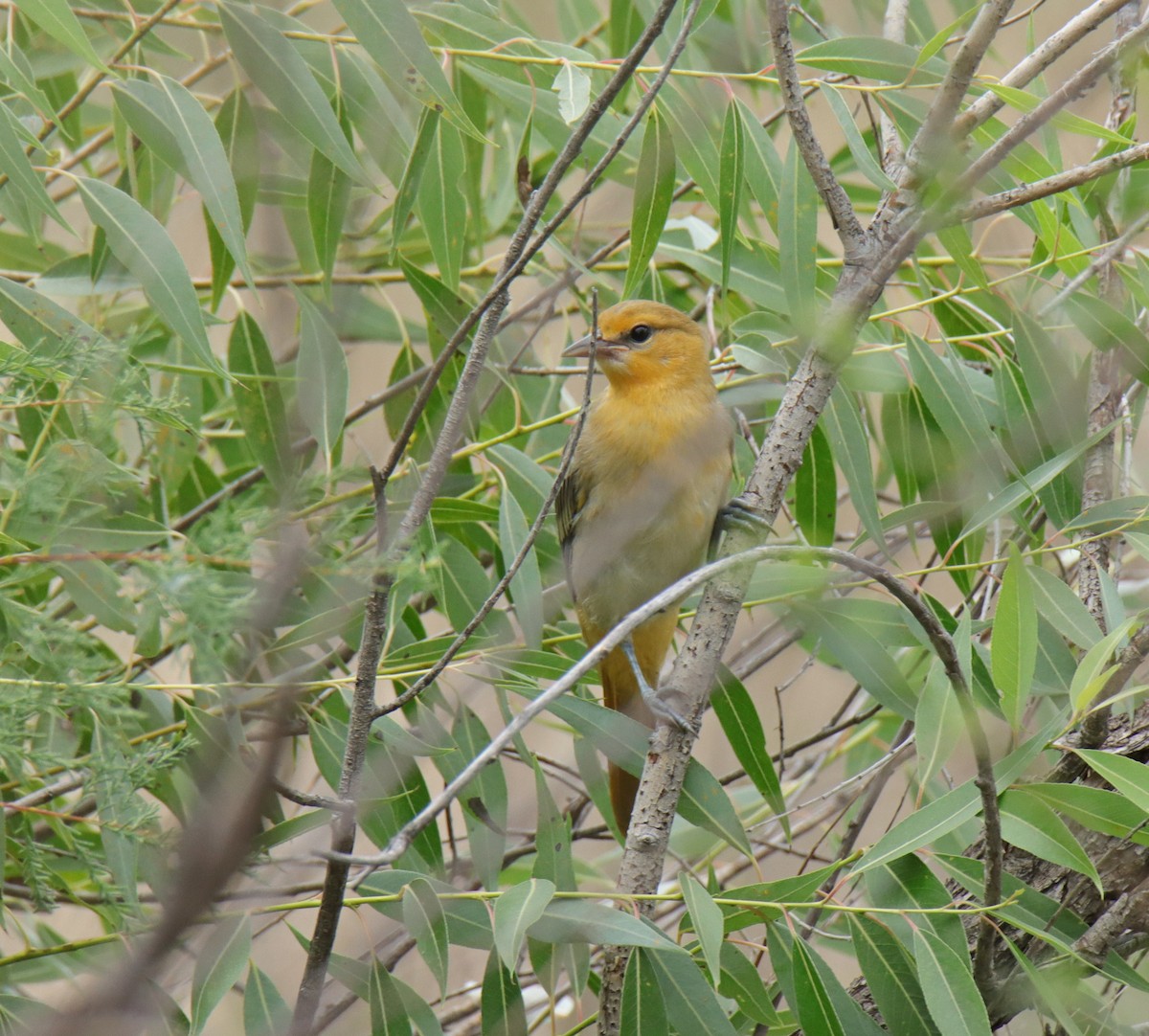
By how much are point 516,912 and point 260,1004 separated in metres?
0.67

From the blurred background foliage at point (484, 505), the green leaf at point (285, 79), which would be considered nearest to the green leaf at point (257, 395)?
the blurred background foliage at point (484, 505)

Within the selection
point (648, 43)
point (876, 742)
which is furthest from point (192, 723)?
point (876, 742)

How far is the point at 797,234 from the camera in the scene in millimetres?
2131

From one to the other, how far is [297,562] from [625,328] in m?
2.62

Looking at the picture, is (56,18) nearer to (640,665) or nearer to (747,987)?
(747,987)

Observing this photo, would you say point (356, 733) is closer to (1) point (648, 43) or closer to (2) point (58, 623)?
(2) point (58, 623)

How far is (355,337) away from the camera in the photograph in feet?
11.4

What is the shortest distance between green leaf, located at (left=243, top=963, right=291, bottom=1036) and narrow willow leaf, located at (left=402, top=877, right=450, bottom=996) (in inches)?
12.5

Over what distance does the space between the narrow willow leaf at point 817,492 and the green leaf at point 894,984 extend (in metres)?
0.98

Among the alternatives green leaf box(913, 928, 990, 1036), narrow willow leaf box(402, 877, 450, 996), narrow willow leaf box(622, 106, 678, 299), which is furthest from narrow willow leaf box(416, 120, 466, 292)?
green leaf box(913, 928, 990, 1036)

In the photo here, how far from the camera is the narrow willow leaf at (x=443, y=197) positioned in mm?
2512

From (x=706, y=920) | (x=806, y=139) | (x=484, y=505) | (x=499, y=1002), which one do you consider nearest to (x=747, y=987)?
(x=706, y=920)

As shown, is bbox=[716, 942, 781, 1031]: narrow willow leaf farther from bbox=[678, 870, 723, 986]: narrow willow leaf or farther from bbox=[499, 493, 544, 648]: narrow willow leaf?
bbox=[499, 493, 544, 648]: narrow willow leaf

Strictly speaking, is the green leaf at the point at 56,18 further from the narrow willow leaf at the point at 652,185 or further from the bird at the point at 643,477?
the bird at the point at 643,477
